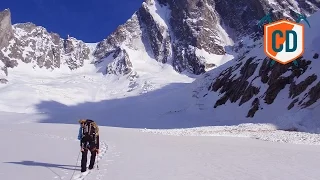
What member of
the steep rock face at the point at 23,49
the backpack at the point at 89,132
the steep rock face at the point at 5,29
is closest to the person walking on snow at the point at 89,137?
the backpack at the point at 89,132

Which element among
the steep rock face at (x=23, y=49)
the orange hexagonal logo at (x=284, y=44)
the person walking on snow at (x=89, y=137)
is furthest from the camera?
the steep rock face at (x=23, y=49)

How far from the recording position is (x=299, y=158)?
15.7m

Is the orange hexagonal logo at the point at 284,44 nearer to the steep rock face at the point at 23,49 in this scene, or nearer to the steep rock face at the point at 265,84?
the steep rock face at the point at 265,84

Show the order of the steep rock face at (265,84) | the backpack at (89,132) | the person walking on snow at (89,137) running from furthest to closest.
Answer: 1. the steep rock face at (265,84)
2. the backpack at (89,132)
3. the person walking on snow at (89,137)

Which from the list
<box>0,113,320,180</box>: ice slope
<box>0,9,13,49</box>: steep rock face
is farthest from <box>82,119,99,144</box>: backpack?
<box>0,9,13,49</box>: steep rock face

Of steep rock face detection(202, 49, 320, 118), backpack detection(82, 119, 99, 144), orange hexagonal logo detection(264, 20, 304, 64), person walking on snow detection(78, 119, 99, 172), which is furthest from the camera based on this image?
orange hexagonal logo detection(264, 20, 304, 64)

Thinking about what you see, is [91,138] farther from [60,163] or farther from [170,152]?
[170,152]

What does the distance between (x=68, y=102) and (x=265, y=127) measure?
308 ft

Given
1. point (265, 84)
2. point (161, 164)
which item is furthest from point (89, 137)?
point (265, 84)

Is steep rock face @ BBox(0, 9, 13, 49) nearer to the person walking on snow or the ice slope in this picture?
the ice slope

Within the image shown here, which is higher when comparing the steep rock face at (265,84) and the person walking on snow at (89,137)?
the steep rock face at (265,84)

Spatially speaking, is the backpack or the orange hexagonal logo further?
the orange hexagonal logo

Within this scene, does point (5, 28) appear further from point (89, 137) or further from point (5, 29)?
point (89, 137)

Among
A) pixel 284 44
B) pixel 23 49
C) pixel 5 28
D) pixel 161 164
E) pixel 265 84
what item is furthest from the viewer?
pixel 23 49
